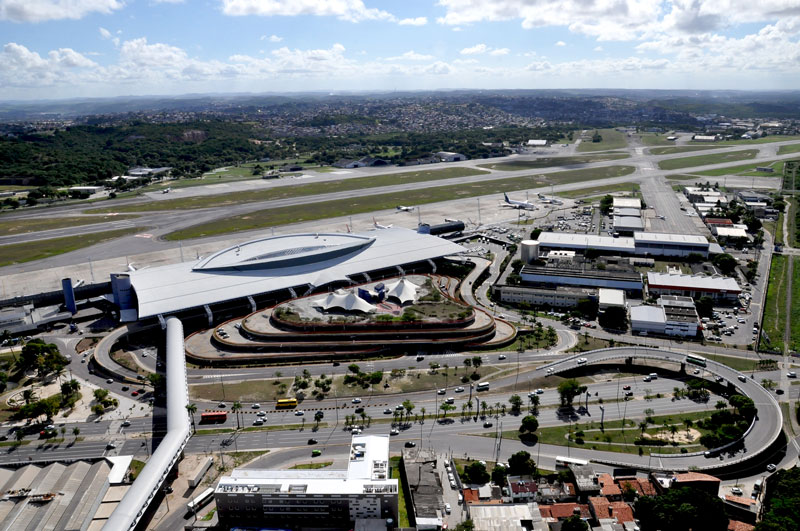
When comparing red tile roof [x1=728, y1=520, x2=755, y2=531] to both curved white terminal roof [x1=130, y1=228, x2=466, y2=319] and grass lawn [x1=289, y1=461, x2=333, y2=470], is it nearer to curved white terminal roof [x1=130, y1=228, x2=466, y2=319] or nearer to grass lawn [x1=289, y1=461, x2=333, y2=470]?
grass lawn [x1=289, y1=461, x2=333, y2=470]

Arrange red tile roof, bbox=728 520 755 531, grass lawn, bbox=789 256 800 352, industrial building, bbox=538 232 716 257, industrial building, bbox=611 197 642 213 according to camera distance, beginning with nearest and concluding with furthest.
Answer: red tile roof, bbox=728 520 755 531 → grass lawn, bbox=789 256 800 352 → industrial building, bbox=538 232 716 257 → industrial building, bbox=611 197 642 213

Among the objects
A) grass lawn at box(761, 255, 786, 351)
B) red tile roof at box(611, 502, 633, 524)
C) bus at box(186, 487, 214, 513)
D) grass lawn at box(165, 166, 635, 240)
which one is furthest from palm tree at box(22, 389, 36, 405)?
grass lawn at box(761, 255, 786, 351)

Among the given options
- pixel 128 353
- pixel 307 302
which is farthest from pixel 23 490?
pixel 307 302

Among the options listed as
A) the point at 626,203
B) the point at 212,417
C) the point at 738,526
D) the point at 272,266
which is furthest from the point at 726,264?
the point at 212,417

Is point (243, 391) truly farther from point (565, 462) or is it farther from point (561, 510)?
point (561, 510)

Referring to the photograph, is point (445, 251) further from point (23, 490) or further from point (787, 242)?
point (787, 242)

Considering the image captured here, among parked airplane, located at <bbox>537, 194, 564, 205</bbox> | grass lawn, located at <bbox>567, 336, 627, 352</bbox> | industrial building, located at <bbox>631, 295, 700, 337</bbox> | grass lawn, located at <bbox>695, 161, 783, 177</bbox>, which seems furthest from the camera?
grass lawn, located at <bbox>695, 161, 783, 177</bbox>
